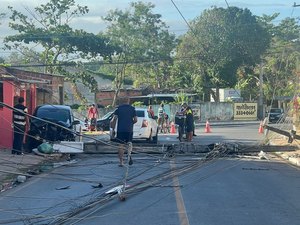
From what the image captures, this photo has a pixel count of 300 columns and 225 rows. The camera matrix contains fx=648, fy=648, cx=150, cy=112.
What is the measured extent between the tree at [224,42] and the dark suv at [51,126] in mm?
42000

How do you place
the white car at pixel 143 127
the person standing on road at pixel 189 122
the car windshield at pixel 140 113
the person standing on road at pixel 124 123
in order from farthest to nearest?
1. the person standing on road at pixel 189 122
2. the car windshield at pixel 140 113
3. the white car at pixel 143 127
4. the person standing on road at pixel 124 123

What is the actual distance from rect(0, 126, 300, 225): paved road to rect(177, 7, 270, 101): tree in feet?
152

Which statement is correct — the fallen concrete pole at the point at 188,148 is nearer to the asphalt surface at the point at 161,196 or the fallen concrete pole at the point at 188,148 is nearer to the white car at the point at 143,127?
the asphalt surface at the point at 161,196

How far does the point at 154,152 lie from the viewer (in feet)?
65.4

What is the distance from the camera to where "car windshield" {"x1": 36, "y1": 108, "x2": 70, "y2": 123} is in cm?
2260

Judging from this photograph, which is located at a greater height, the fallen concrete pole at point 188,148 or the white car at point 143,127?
the white car at point 143,127

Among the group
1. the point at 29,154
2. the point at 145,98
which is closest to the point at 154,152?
the point at 29,154

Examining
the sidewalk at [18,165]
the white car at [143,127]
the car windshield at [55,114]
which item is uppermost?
the car windshield at [55,114]

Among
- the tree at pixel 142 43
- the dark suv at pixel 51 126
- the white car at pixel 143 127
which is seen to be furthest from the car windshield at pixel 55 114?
the tree at pixel 142 43

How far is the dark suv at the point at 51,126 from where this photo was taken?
2038 cm

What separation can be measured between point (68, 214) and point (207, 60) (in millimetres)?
56739

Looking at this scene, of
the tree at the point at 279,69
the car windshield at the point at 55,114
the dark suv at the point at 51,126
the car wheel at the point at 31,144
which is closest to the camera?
the dark suv at the point at 51,126

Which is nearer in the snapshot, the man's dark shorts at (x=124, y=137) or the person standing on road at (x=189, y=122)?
the man's dark shorts at (x=124, y=137)

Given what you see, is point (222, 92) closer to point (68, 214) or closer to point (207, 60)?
point (207, 60)
